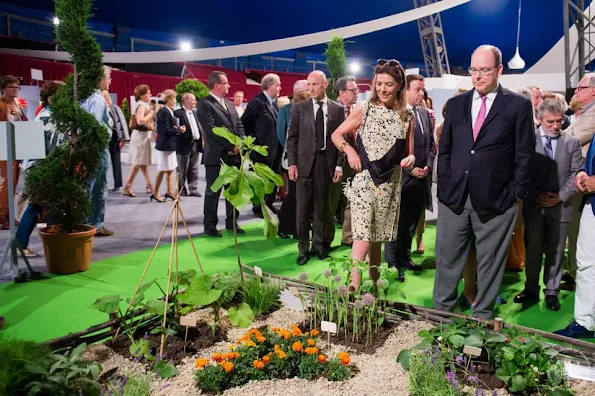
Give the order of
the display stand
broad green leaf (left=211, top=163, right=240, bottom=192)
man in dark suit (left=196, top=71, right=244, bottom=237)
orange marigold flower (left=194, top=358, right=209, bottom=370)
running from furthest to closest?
man in dark suit (left=196, top=71, right=244, bottom=237)
the display stand
broad green leaf (left=211, top=163, right=240, bottom=192)
orange marigold flower (left=194, top=358, right=209, bottom=370)

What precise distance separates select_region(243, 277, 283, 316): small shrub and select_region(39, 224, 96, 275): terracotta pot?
182cm

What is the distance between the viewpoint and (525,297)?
13.1 feet

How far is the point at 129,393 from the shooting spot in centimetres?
215

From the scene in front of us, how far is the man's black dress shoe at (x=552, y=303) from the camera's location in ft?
12.6

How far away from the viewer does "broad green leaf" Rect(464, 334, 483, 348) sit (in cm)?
253

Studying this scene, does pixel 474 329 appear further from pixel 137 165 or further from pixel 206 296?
pixel 137 165

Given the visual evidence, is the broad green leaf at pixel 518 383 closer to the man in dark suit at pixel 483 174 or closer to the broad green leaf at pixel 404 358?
the broad green leaf at pixel 404 358

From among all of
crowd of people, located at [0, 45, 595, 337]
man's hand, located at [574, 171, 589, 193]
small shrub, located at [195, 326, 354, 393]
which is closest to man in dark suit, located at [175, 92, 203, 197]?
crowd of people, located at [0, 45, 595, 337]

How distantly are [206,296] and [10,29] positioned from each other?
11963 millimetres

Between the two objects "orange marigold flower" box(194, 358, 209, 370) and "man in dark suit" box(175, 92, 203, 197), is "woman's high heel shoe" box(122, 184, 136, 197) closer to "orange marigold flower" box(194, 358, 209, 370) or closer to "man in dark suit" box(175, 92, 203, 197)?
"man in dark suit" box(175, 92, 203, 197)

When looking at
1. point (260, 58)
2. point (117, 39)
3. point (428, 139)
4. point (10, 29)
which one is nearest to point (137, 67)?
point (117, 39)

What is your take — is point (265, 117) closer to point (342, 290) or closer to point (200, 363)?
point (342, 290)

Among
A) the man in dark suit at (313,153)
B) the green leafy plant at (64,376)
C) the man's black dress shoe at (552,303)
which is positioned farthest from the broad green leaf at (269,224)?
the man's black dress shoe at (552,303)

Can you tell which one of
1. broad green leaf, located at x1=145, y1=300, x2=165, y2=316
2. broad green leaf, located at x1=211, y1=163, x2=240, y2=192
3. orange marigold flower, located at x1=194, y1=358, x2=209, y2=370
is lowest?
orange marigold flower, located at x1=194, y1=358, x2=209, y2=370
